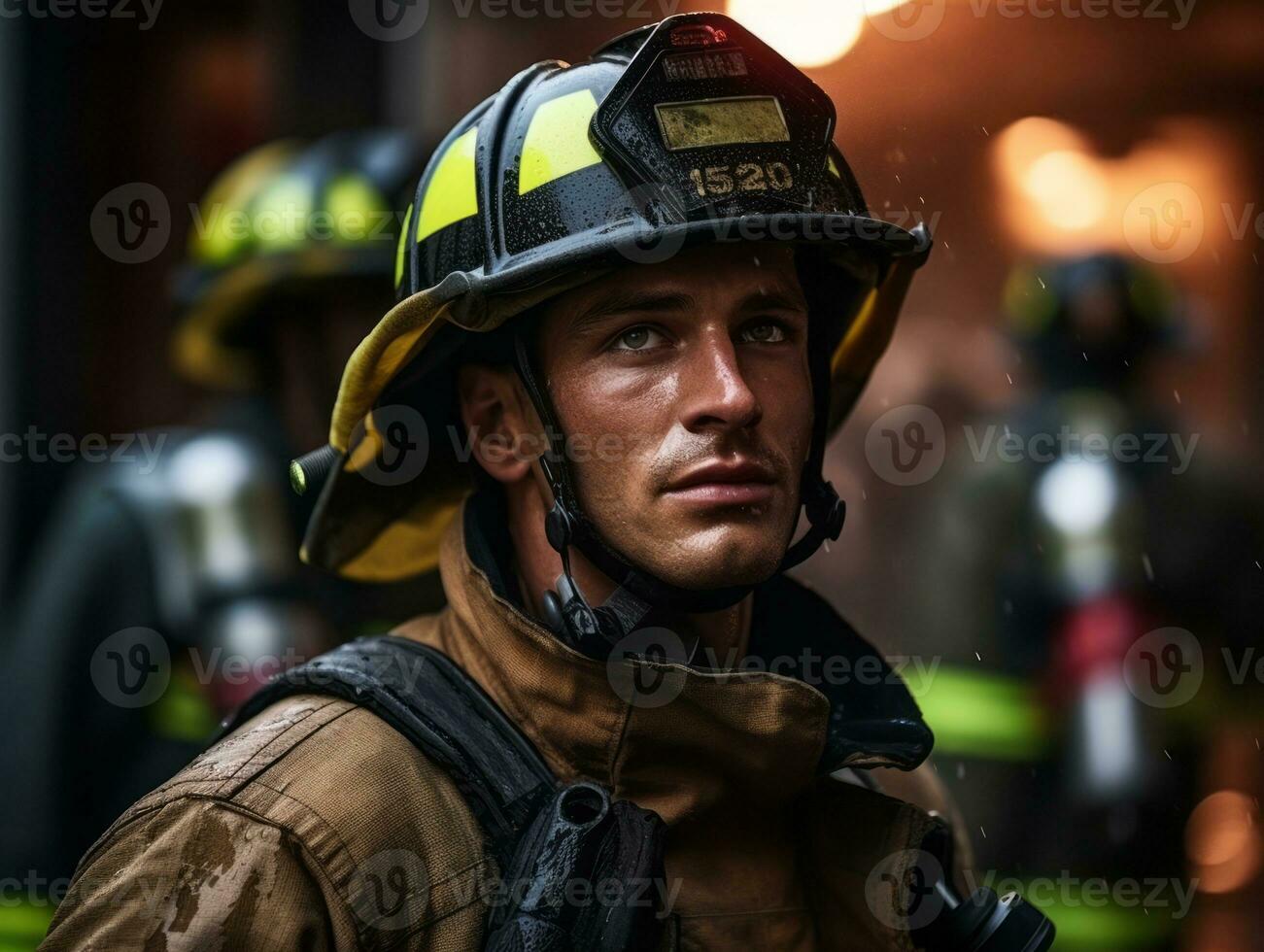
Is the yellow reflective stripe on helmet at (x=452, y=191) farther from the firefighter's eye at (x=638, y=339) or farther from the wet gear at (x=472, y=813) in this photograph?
the wet gear at (x=472, y=813)

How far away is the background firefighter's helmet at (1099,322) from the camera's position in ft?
18.1

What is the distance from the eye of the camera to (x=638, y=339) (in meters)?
2.29

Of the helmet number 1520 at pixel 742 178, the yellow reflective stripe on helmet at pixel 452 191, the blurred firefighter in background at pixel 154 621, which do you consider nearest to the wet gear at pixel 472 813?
the yellow reflective stripe on helmet at pixel 452 191

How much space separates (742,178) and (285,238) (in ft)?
8.96

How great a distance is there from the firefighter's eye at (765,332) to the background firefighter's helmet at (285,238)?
2.47 meters

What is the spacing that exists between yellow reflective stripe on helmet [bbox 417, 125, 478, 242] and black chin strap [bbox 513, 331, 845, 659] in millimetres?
241

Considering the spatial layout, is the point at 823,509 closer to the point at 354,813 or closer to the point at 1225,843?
the point at 354,813

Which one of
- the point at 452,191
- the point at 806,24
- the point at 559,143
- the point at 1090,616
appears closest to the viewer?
the point at 559,143

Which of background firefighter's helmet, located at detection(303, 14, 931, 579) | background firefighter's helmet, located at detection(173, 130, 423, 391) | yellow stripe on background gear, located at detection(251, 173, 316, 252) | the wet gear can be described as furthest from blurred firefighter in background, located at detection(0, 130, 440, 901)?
the wet gear

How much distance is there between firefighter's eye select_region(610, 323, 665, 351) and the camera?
89.7 inches

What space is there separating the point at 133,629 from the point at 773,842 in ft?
6.88

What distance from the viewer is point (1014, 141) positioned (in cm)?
827

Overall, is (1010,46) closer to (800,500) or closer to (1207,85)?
(1207,85)

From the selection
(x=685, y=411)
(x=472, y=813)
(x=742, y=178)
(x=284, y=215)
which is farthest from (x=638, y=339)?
(x=284, y=215)
